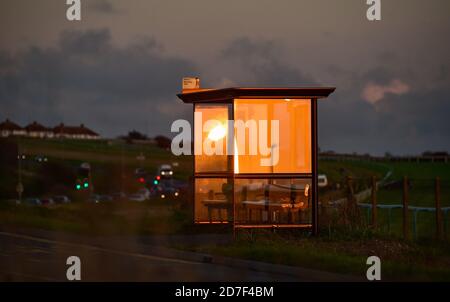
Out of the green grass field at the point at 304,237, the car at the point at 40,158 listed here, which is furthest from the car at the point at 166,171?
the green grass field at the point at 304,237

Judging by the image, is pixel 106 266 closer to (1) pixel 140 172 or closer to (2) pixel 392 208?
(2) pixel 392 208

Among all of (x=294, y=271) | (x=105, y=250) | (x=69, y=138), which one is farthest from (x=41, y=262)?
(x=69, y=138)

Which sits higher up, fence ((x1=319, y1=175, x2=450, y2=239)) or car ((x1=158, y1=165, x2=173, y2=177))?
car ((x1=158, y1=165, x2=173, y2=177))

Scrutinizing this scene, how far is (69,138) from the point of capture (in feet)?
400

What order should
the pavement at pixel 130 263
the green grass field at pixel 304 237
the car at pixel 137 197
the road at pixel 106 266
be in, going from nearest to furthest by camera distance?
the road at pixel 106 266
the pavement at pixel 130 263
the green grass field at pixel 304 237
the car at pixel 137 197

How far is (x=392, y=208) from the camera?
41594 millimetres

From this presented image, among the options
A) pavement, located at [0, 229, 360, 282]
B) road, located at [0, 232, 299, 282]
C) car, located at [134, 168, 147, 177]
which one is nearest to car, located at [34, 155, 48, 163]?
car, located at [134, 168, 147, 177]

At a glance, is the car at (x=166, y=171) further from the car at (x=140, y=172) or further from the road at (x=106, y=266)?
the road at (x=106, y=266)

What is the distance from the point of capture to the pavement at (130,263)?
1549cm

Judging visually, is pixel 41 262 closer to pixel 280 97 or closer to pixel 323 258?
pixel 323 258

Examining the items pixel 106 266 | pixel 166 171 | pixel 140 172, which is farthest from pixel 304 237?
pixel 140 172

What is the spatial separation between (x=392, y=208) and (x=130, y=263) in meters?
26.0

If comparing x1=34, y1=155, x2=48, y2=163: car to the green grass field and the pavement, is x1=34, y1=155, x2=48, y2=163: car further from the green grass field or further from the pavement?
the pavement

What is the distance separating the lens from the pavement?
50.8 feet
